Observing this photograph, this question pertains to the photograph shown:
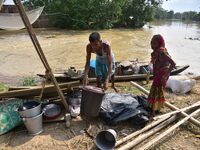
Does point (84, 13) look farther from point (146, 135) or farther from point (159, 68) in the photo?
point (146, 135)

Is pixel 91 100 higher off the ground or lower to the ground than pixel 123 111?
higher

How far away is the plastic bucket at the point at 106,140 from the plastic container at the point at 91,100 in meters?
0.40

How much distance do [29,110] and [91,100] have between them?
0.84 m

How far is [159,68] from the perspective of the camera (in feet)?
11.3

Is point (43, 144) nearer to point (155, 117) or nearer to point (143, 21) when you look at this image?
point (155, 117)

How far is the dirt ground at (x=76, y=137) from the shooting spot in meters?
3.03

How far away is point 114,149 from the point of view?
9.47 ft

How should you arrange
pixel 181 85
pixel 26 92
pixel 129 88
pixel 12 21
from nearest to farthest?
pixel 26 92 < pixel 181 85 < pixel 129 88 < pixel 12 21

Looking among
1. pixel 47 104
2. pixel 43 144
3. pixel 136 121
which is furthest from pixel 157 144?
pixel 47 104

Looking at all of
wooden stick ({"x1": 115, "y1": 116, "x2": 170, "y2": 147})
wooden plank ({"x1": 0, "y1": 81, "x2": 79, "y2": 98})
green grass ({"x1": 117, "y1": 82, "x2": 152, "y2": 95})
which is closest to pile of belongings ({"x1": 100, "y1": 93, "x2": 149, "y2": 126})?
wooden stick ({"x1": 115, "y1": 116, "x2": 170, "y2": 147})

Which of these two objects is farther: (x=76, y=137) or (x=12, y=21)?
(x=12, y=21)

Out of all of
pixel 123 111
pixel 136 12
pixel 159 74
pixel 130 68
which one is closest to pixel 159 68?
pixel 159 74

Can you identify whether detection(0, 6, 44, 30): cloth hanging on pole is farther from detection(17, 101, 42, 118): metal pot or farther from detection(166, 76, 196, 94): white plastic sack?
detection(17, 101, 42, 118): metal pot

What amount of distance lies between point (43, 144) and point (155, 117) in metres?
1.71
